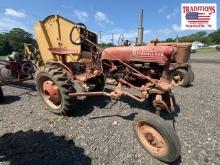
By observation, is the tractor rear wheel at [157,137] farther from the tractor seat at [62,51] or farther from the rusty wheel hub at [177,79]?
the rusty wheel hub at [177,79]

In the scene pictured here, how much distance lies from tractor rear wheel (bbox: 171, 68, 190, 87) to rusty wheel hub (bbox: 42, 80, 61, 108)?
16.0ft

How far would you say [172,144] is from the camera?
316 centimetres

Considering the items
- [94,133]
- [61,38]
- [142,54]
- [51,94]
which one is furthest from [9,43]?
[94,133]

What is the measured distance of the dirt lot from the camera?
345 cm

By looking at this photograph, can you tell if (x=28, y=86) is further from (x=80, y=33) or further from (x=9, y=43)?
(x=9, y=43)

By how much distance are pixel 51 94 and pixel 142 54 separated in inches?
89.6

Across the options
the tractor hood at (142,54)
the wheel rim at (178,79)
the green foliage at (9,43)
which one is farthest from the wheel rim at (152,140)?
the green foliage at (9,43)

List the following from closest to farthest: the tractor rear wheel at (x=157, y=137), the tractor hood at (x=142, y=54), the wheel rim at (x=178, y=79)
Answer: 1. the tractor rear wheel at (x=157, y=137)
2. the tractor hood at (x=142, y=54)
3. the wheel rim at (x=178, y=79)

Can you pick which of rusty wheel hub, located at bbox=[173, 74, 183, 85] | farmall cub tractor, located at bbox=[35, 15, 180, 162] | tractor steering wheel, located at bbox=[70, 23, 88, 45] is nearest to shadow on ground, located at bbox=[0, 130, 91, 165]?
farmall cub tractor, located at bbox=[35, 15, 180, 162]

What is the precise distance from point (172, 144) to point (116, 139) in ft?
3.74

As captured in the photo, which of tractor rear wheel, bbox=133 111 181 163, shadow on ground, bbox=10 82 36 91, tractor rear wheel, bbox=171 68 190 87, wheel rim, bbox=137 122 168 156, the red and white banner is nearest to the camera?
tractor rear wheel, bbox=133 111 181 163

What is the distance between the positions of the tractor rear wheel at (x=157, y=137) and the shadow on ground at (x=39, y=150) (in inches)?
39.4

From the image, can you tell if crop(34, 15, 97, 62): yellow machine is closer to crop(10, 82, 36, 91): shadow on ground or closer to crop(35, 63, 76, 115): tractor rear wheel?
crop(35, 63, 76, 115): tractor rear wheel

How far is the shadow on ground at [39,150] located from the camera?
133 inches
